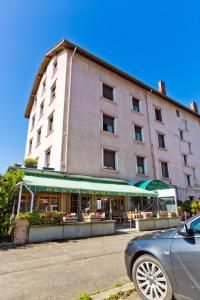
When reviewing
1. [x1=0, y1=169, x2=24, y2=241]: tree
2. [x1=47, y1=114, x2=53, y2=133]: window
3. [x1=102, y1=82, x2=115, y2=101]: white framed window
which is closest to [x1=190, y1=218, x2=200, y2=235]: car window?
[x1=0, y1=169, x2=24, y2=241]: tree

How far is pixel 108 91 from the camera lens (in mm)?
20500

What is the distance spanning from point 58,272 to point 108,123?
1526cm

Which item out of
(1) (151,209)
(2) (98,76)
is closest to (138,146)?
(1) (151,209)

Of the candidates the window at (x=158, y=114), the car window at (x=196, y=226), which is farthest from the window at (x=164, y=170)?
the car window at (x=196, y=226)

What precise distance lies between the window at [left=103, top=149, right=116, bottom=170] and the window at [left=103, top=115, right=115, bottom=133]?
84.9 inches

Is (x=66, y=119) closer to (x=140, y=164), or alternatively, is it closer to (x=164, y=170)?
→ (x=140, y=164)

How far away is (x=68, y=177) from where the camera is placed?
13867 mm

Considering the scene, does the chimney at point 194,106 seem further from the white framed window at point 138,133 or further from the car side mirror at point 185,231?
the car side mirror at point 185,231

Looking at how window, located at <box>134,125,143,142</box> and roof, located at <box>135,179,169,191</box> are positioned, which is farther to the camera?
window, located at <box>134,125,143,142</box>

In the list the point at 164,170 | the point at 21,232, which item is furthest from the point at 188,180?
the point at 21,232

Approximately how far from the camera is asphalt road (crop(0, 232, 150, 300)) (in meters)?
3.87

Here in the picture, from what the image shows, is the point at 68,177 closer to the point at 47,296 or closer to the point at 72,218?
the point at 72,218

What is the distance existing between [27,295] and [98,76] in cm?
1899

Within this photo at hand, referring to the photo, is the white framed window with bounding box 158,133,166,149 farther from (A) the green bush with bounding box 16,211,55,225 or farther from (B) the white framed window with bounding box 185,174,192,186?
(A) the green bush with bounding box 16,211,55,225
